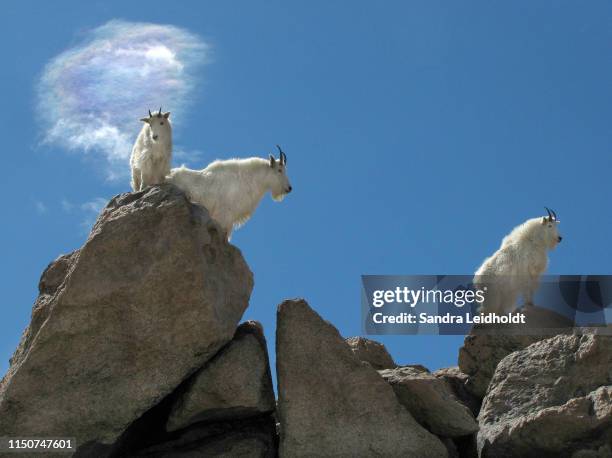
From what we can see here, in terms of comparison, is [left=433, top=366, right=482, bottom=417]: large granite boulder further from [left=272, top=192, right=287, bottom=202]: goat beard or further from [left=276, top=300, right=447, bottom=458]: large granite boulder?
[left=272, top=192, right=287, bottom=202]: goat beard

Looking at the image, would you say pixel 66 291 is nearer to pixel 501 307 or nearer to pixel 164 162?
pixel 164 162

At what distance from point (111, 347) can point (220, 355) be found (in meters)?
1.62

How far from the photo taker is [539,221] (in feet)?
61.0

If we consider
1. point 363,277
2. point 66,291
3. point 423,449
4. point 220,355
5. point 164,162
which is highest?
point 164,162

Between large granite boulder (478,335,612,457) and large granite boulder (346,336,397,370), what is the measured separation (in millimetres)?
2031

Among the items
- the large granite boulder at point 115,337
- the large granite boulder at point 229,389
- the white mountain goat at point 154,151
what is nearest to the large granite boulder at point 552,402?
the large granite boulder at point 229,389

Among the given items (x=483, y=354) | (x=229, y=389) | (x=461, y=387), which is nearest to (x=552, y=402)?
(x=483, y=354)

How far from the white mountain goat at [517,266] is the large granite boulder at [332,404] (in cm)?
572

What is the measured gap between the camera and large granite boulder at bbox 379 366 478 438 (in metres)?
12.9

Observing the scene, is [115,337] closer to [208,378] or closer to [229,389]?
[208,378]

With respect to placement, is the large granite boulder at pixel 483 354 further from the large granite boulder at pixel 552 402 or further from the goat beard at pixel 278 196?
the goat beard at pixel 278 196

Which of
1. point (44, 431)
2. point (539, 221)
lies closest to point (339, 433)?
point (44, 431)

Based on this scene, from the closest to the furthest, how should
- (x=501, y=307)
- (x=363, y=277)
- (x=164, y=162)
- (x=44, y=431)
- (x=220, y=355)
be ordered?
(x=44, y=431) < (x=220, y=355) < (x=164, y=162) < (x=363, y=277) < (x=501, y=307)

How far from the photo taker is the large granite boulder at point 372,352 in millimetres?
15109
